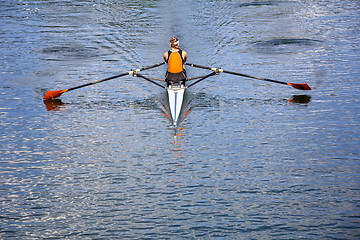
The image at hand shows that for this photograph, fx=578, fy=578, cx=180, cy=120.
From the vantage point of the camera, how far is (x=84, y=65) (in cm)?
2766

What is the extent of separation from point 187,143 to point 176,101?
2.78 m

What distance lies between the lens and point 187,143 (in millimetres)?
17016

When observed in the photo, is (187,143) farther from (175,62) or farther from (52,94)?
(52,94)

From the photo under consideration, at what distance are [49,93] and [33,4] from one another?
30384 mm

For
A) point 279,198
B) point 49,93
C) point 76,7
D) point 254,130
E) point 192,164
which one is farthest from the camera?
point 76,7

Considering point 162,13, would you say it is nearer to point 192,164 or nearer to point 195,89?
point 195,89

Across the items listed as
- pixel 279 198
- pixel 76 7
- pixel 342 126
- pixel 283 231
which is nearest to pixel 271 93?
pixel 342 126

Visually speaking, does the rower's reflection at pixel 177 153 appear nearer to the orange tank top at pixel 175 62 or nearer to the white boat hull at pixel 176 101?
the white boat hull at pixel 176 101

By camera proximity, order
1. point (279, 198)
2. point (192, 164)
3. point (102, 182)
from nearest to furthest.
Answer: point (279, 198) → point (102, 182) → point (192, 164)

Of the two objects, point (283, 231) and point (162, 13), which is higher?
point (162, 13)

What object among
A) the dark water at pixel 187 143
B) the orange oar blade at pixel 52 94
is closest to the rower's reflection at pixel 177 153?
the dark water at pixel 187 143

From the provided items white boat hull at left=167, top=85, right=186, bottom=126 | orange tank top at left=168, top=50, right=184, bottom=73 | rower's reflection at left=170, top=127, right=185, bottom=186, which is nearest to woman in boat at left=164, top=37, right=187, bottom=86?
orange tank top at left=168, top=50, right=184, bottom=73

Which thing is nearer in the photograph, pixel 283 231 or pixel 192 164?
pixel 283 231

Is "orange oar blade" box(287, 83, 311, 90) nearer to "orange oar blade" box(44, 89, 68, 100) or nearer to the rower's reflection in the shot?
the rower's reflection
